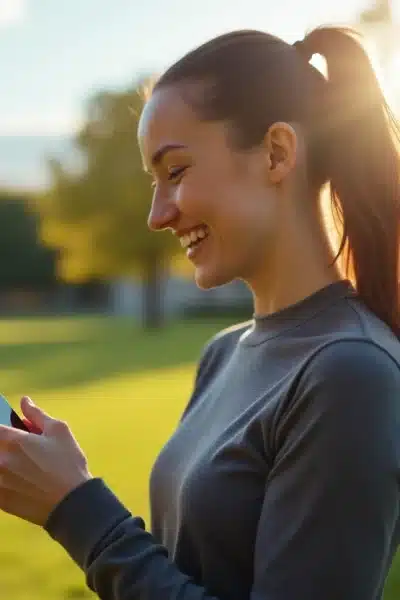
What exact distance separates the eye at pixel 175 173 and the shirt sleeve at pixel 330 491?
47 cm

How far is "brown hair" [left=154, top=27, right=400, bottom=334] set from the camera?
200 centimetres

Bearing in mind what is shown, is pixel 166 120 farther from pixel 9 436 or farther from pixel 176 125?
pixel 9 436

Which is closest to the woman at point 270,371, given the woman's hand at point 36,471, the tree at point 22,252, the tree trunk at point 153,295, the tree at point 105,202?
the woman's hand at point 36,471

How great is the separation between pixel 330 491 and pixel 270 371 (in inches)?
15.1

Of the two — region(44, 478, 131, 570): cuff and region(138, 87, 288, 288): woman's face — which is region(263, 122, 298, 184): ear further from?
region(44, 478, 131, 570): cuff

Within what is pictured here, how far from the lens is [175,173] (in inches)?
80.3

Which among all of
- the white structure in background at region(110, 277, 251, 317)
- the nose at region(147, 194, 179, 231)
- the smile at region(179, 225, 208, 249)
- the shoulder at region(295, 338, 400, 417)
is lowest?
the white structure in background at region(110, 277, 251, 317)

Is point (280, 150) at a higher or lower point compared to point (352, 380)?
higher

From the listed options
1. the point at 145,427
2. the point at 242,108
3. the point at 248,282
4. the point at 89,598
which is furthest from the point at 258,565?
the point at 145,427

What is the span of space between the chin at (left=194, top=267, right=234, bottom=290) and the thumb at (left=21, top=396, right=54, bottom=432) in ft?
1.23

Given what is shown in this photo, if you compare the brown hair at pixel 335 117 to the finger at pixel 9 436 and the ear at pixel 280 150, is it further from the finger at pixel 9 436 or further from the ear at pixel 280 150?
the finger at pixel 9 436

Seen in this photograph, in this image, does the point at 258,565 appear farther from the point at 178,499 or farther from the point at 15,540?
the point at 15,540

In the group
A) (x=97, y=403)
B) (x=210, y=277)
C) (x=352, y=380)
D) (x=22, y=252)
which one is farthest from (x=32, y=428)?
(x=22, y=252)

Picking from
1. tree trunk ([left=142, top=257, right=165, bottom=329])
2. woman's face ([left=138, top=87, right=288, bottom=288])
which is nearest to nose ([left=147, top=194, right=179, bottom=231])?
woman's face ([left=138, top=87, right=288, bottom=288])
